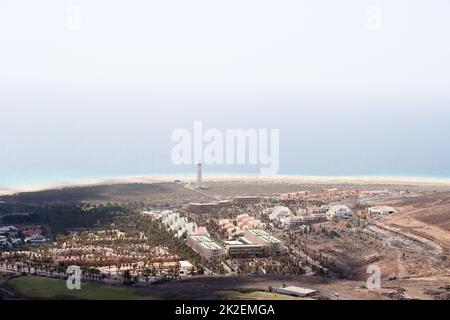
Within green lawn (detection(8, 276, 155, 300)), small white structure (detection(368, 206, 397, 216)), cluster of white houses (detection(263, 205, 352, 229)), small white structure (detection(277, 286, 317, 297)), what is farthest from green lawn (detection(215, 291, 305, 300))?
small white structure (detection(368, 206, 397, 216))

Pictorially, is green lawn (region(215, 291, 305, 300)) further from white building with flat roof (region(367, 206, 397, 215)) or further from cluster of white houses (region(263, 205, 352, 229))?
white building with flat roof (region(367, 206, 397, 215))

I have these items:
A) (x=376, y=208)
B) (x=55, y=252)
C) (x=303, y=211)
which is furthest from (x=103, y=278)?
(x=376, y=208)

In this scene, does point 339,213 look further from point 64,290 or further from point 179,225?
point 64,290

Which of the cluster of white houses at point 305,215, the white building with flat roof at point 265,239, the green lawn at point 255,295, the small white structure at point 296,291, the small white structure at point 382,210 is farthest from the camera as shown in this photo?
the small white structure at point 382,210

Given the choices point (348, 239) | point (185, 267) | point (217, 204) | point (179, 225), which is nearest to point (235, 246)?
point (185, 267)

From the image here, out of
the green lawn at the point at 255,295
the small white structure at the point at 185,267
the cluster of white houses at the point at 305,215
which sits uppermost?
the cluster of white houses at the point at 305,215

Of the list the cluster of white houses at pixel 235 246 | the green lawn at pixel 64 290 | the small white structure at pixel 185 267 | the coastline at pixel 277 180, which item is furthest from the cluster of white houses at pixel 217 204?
the green lawn at pixel 64 290

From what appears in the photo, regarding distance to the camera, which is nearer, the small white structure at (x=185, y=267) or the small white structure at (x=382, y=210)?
the small white structure at (x=185, y=267)

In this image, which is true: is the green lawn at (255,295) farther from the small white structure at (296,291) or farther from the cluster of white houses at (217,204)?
the cluster of white houses at (217,204)
